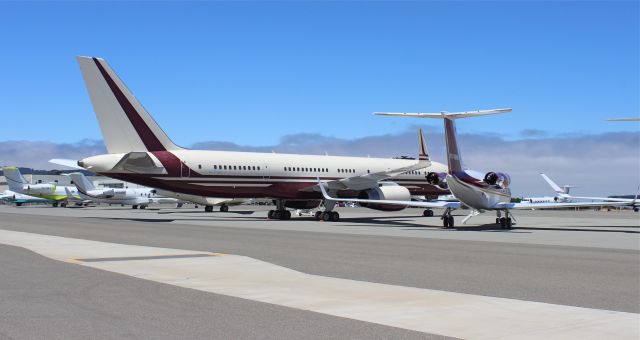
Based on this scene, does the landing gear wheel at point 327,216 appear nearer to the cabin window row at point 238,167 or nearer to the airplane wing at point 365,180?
the airplane wing at point 365,180

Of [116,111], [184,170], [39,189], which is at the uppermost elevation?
[116,111]

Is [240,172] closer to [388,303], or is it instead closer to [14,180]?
[388,303]

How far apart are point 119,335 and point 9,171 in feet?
340

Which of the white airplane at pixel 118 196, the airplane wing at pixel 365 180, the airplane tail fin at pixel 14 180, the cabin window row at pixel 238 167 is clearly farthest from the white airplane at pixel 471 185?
the airplane tail fin at pixel 14 180

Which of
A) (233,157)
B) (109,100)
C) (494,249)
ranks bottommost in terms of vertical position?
(494,249)

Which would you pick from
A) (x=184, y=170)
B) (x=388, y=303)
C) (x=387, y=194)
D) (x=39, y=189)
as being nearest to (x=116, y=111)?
(x=184, y=170)

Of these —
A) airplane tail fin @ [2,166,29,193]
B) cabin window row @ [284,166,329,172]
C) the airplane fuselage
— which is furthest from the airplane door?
airplane tail fin @ [2,166,29,193]

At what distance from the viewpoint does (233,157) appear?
4034cm

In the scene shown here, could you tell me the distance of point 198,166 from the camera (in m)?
38.2

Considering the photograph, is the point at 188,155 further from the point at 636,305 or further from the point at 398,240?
the point at 636,305

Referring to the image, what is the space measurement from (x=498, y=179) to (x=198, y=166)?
16610mm

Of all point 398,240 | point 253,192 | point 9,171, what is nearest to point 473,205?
point 398,240

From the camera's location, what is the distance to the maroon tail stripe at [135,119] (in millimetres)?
35969

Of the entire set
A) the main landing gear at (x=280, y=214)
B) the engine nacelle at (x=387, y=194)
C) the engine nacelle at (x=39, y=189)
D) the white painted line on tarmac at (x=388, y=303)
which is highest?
the engine nacelle at (x=39, y=189)
